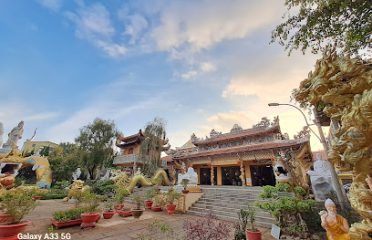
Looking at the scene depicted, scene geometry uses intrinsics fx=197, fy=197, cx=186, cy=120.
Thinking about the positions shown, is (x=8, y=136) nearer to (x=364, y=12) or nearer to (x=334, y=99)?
(x=334, y=99)

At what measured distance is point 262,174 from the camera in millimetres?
20141

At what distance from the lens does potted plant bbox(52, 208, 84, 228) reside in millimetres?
6993

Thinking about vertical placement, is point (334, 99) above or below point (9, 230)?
above

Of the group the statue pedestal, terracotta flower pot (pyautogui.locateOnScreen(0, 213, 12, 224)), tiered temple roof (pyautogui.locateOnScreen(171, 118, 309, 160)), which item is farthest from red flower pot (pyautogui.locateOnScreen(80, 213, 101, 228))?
tiered temple roof (pyautogui.locateOnScreen(171, 118, 309, 160))

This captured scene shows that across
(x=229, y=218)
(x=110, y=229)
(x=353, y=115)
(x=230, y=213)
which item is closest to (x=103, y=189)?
(x=110, y=229)

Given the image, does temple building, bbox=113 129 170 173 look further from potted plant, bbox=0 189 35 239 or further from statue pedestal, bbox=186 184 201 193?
potted plant, bbox=0 189 35 239

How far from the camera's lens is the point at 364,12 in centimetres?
582

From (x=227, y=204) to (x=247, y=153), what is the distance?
7.19 meters

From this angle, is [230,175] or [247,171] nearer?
[247,171]

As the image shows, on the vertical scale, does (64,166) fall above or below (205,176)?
above

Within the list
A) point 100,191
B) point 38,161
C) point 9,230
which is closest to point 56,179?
point 38,161

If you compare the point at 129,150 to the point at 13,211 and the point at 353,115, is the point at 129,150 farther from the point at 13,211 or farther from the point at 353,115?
the point at 353,115

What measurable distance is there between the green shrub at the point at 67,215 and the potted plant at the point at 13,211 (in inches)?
74.4

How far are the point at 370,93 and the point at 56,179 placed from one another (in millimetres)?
27841
